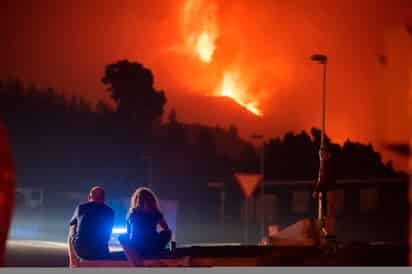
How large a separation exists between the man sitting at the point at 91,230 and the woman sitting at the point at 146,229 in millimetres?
216

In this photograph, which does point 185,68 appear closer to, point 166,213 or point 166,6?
point 166,6

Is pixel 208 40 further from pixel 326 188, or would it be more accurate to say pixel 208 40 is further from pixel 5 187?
pixel 5 187

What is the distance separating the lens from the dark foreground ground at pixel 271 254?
670 centimetres

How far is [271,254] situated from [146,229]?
156 centimetres

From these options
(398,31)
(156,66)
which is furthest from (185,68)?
(398,31)

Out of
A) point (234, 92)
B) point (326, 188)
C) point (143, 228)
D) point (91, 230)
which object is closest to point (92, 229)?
point (91, 230)

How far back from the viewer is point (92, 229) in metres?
5.48

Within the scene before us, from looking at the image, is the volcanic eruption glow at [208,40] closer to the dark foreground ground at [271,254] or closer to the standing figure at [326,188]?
the standing figure at [326,188]

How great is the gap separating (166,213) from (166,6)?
174 centimetres

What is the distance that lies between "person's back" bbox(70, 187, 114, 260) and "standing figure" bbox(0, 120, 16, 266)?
1476 millimetres

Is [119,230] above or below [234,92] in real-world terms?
below

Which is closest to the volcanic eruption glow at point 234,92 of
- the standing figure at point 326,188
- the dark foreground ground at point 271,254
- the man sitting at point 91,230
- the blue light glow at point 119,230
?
the standing figure at point 326,188

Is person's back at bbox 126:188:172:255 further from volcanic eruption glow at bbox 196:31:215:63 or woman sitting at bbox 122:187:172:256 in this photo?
volcanic eruption glow at bbox 196:31:215:63

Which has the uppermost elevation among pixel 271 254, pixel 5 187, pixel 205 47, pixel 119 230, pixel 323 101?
pixel 205 47
